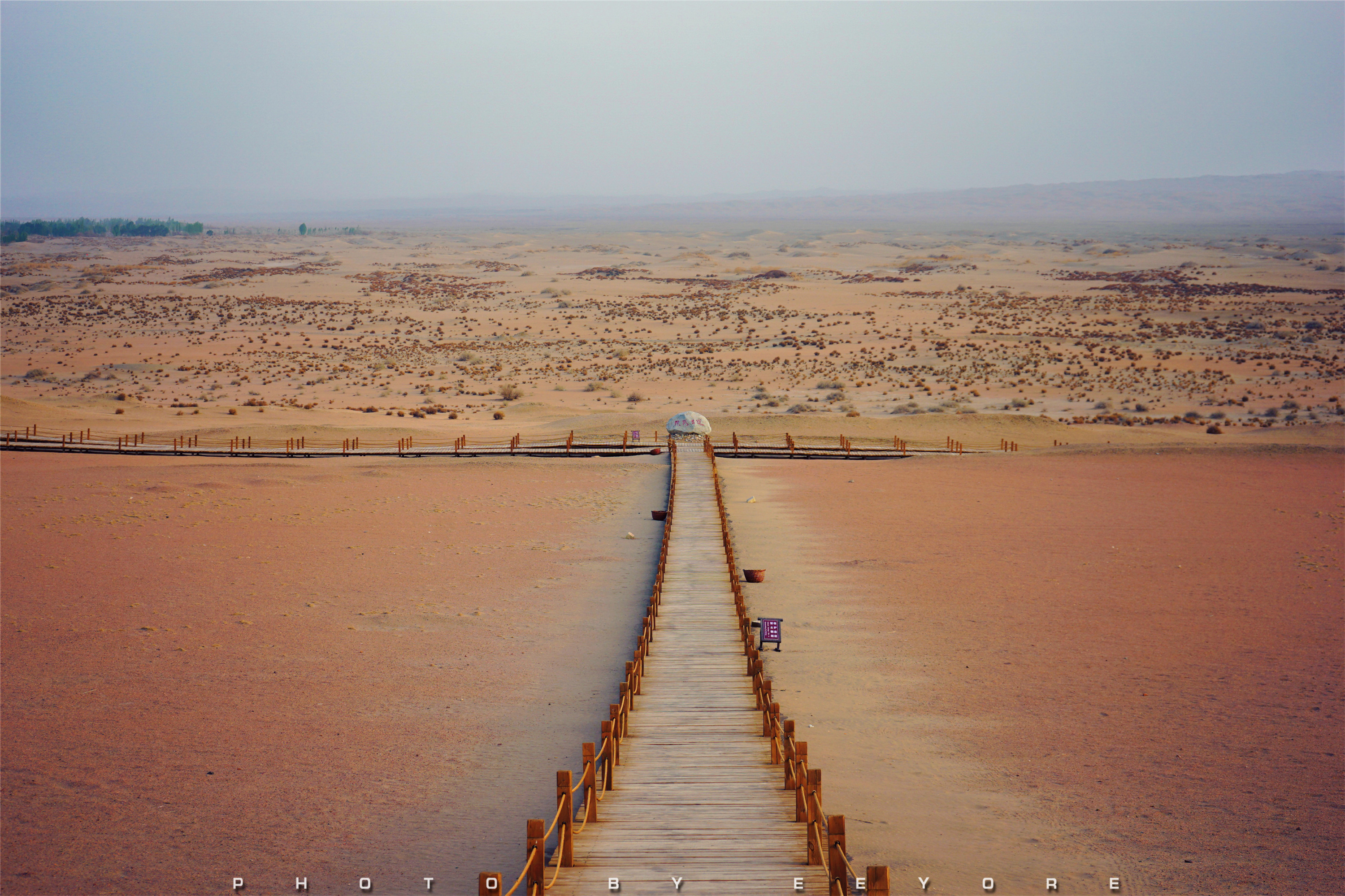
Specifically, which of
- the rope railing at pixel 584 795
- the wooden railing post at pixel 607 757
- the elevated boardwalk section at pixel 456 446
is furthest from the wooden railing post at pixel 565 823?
the elevated boardwalk section at pixel 456 446

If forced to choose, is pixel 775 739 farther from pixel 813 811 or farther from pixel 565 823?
pixel 565 823

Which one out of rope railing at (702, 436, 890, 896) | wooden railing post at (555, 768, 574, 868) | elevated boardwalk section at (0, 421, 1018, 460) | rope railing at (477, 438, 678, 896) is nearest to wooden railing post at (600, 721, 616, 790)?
rope railing at (477, 438, 678, 896)

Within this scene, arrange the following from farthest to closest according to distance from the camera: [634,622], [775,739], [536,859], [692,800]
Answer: [634,622] → [775,739] → [692,800] → [536,859]

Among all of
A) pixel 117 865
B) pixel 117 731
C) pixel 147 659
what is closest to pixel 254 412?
pixel 147 659

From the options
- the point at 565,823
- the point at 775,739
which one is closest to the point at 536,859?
the point at 565,823

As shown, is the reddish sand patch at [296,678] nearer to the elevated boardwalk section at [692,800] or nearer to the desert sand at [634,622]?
the desert sand at [634,622]

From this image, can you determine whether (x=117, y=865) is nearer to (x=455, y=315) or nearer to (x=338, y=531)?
(x=338, y=531)

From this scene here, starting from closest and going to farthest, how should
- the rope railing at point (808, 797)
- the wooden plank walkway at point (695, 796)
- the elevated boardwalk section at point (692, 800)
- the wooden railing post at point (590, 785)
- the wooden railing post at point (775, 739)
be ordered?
the rope railing at point (808, 797), the elevated boardwalk section at point (692, 800), the wooden plank walkway at point (695, 796), the wooden railing post at point (590, 785), the wooden railing post at point (775, 739)
